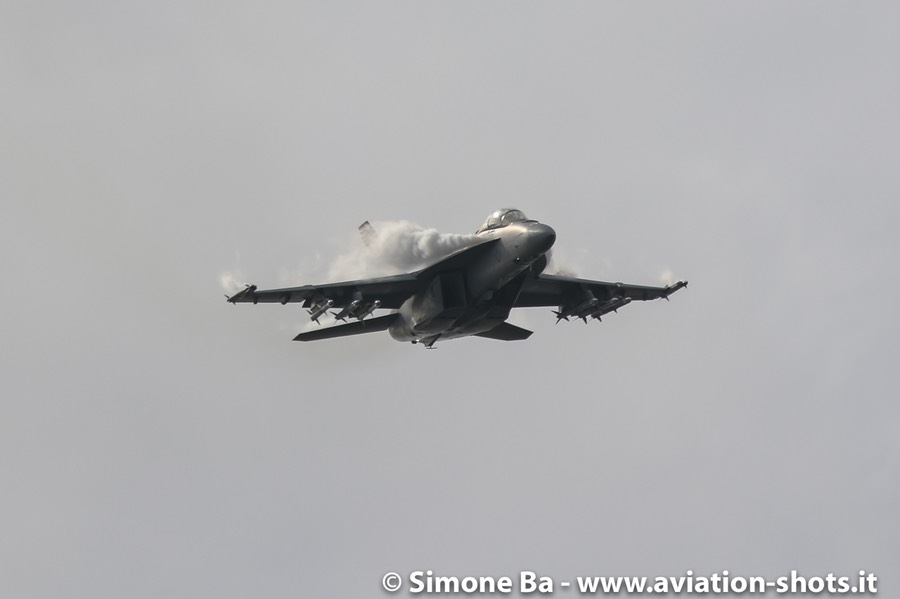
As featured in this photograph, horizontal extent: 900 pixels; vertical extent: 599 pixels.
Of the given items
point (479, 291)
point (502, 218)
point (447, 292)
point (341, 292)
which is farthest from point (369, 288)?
point (502, 218)

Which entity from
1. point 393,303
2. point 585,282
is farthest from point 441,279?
point 585,282

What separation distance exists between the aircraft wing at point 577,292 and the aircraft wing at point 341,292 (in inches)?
229

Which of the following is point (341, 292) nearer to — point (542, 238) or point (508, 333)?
point (542, 238)

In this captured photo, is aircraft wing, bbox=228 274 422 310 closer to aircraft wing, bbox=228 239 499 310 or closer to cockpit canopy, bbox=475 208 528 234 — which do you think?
aircraft wing, bbox=228 239 499 310

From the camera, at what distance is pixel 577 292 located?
56094 millimetres

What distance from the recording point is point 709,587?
1892 inches

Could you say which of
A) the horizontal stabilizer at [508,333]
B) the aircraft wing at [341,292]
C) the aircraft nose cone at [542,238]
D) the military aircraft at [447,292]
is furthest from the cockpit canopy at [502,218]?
the horizontal stabilizer at [508,333]

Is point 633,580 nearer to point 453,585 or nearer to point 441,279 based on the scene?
point 453,585

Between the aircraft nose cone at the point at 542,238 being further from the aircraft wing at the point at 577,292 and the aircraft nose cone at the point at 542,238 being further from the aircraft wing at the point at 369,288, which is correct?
the aircraft wing at the point at 577,292

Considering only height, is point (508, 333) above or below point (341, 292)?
above

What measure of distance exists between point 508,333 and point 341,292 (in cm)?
855

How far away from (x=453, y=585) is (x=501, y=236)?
40.7 ft

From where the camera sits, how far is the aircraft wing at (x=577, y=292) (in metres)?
55.4

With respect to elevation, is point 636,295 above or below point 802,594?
above
